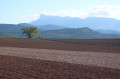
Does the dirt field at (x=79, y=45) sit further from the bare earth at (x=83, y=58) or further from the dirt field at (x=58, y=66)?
the dirt field at (x=58, y=66)

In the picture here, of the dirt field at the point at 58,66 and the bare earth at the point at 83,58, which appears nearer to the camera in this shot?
the dirt field at the point at 58,66

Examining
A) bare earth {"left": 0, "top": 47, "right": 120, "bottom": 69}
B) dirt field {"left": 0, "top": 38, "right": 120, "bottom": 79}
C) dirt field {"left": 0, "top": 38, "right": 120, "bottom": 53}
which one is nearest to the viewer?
dirt field {"left": 0, "top": 38, "right": 120, "bottom": 79}

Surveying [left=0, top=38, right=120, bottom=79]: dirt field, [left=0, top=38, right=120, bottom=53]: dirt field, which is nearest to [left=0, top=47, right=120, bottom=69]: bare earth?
[left=0, top=38, right=120, bottom=79]: dirt field

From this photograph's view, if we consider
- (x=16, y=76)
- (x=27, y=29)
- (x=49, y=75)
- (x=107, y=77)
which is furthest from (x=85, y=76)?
(x=27, y=29)

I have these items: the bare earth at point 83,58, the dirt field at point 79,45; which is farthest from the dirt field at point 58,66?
the dirt field at point 79,45

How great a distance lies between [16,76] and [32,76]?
1234 millimetres

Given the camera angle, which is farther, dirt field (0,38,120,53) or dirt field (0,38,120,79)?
dirt field (0,38,120,53)

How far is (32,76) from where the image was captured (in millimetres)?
15547

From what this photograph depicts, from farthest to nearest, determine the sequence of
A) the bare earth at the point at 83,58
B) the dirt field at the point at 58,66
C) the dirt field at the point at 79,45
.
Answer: the dirt field at the point at 79,45 → the bare earth at the point at 83,58 → the dirt field at the point at 58,66

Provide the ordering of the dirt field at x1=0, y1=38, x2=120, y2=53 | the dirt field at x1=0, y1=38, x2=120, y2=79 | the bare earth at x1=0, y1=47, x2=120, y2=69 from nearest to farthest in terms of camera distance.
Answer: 1. the dirt field at x1=0, y1=38, x2=120, y2=79
2. the bare earth at x1=0, y1=47, x2=120, y2=69
3. the dirt field at x1=0, y1=38, x2=120, y2=53

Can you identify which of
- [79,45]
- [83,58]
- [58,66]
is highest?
[58,66]

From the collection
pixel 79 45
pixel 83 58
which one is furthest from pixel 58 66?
pixel 79 45

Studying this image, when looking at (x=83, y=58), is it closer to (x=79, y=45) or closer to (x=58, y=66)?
(x=58, y=66)

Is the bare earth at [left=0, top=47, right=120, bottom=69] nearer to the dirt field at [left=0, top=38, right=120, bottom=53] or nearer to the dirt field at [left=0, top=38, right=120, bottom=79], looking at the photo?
the dirt field at [left=0, top=38, right=120, bottom=79]
